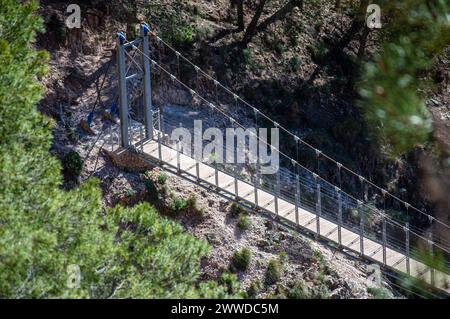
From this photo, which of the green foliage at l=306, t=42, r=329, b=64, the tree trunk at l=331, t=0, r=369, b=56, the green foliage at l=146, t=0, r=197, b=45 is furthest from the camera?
the tree trunk at l=331, t=0, r=369, b=56

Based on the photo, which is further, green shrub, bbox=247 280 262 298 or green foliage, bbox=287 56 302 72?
green foliage, bbox=287 56 302 72

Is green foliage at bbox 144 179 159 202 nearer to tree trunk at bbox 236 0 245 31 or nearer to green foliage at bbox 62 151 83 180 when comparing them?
green foliage at bbox 62 151 83 180

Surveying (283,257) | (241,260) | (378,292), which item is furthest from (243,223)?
(378,292)

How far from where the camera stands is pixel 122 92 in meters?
12.6

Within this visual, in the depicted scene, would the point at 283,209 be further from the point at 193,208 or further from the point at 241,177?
the point at 193,208

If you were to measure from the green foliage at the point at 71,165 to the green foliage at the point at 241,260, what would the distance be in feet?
9.53

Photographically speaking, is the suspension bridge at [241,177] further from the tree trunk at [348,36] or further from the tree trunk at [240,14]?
the tree trunk at [348,36]

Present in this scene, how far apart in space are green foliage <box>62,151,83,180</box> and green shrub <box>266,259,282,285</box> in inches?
137

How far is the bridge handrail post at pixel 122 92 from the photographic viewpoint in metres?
12.4

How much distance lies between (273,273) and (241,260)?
0.57 m

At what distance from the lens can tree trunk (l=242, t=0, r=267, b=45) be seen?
16.6 meters

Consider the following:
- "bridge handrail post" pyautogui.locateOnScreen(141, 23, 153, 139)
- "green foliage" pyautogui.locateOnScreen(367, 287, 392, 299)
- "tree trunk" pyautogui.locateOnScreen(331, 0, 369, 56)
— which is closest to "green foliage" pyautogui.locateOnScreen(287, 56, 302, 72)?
"tree trunk" pyautogui.locateOnScreen(331, 0, 369, 56)

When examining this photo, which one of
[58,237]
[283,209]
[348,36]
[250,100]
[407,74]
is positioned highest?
[348,36]

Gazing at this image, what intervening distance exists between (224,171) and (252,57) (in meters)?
4.84
